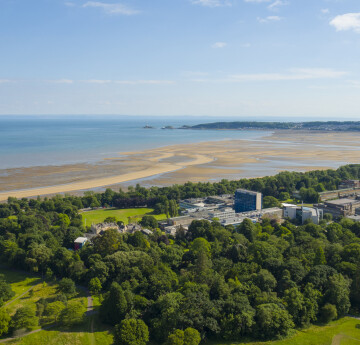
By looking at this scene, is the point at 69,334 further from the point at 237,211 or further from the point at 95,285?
the point at 237,211

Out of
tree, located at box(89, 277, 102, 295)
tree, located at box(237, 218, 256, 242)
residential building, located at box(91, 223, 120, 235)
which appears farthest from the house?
tree, located at box(237, 218, 256, 242)

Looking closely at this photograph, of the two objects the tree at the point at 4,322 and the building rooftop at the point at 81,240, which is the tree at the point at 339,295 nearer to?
the tree at the point at 4,322

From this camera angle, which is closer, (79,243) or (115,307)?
(115,307)

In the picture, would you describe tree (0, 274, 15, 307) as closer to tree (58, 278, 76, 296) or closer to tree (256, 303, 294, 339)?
tree (58, 278, 76, 296)

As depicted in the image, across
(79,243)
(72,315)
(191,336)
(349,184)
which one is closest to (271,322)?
(191,336)

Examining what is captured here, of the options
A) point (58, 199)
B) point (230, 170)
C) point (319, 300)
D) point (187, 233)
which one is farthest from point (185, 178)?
point (319, 300)

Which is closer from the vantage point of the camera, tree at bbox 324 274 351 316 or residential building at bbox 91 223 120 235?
tree at bbox 324 274 351 316

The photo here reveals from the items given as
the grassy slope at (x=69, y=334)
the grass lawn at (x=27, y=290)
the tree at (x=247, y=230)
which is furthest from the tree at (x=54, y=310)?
the tree at (x=247, y=230)
